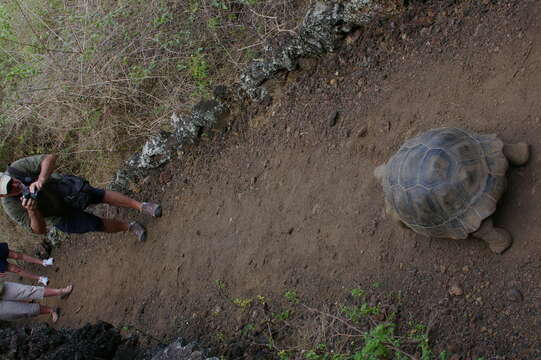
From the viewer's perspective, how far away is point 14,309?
4914 mm

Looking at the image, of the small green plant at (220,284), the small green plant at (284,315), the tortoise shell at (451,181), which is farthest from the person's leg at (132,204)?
the tortoise shell at (451,181)

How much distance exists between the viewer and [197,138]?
4855 mm

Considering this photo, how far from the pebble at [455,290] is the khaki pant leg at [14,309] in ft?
13.9

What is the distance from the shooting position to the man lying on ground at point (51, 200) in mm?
3939

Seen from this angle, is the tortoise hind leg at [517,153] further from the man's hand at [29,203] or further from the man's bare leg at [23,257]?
the man's bare leg at [23,257]

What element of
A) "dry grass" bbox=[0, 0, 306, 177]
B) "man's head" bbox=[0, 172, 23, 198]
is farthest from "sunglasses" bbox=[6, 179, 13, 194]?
"dry grass" bbox=[0, 0, 306, 177]

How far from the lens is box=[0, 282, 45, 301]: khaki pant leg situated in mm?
4883

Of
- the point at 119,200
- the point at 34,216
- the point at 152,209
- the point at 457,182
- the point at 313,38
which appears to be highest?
the point at 313,38

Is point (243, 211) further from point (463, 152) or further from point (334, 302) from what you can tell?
point (463, 152)

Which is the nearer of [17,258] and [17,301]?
[17,301]

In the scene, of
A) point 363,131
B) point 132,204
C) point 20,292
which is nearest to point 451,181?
point 363,131

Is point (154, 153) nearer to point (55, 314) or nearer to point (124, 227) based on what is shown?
point (124, 227)

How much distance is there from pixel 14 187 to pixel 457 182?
3.32 meters

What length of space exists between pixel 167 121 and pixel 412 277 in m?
3.08
